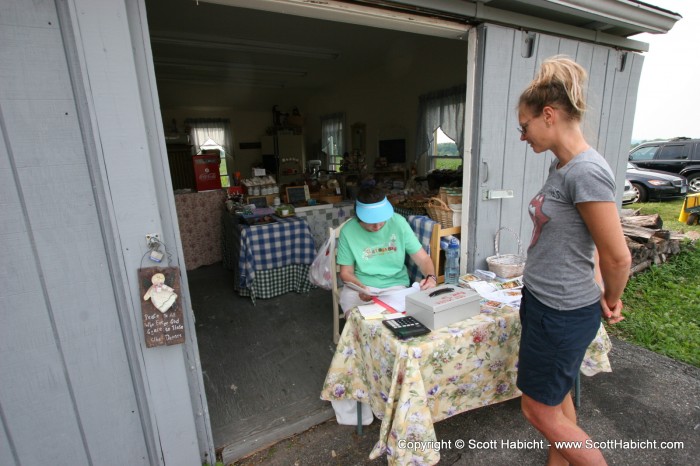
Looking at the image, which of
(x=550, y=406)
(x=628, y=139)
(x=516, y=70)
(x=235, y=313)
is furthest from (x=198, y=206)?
(x=628, y=139)

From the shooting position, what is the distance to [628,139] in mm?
3059

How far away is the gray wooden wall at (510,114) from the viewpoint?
2178 millimetres

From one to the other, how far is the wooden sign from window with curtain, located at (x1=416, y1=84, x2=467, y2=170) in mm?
4653

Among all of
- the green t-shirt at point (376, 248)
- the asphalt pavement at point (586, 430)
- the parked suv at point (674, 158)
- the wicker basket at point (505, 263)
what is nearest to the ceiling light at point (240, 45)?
the green t-shirt at point (376, 248)

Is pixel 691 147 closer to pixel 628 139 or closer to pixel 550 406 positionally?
pixel 628 139

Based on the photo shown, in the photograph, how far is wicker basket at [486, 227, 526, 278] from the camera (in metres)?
2.23

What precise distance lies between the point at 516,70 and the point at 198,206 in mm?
3656

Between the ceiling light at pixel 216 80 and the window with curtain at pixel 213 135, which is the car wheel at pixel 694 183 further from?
the window with curtain at pixel 213 135

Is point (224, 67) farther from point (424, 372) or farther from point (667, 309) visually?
point (667, 309)

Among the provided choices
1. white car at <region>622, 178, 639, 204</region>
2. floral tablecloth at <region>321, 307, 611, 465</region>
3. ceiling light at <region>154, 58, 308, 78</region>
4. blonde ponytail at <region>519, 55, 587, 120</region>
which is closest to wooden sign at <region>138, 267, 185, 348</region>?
floral tablecloth at <region>321, 307, 611, 465</region>

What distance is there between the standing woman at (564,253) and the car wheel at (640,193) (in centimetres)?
947

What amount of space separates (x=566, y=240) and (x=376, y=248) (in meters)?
1.13

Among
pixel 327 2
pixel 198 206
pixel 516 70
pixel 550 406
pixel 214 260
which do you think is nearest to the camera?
pixel 550 406

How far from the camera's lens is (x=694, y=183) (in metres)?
8.79
